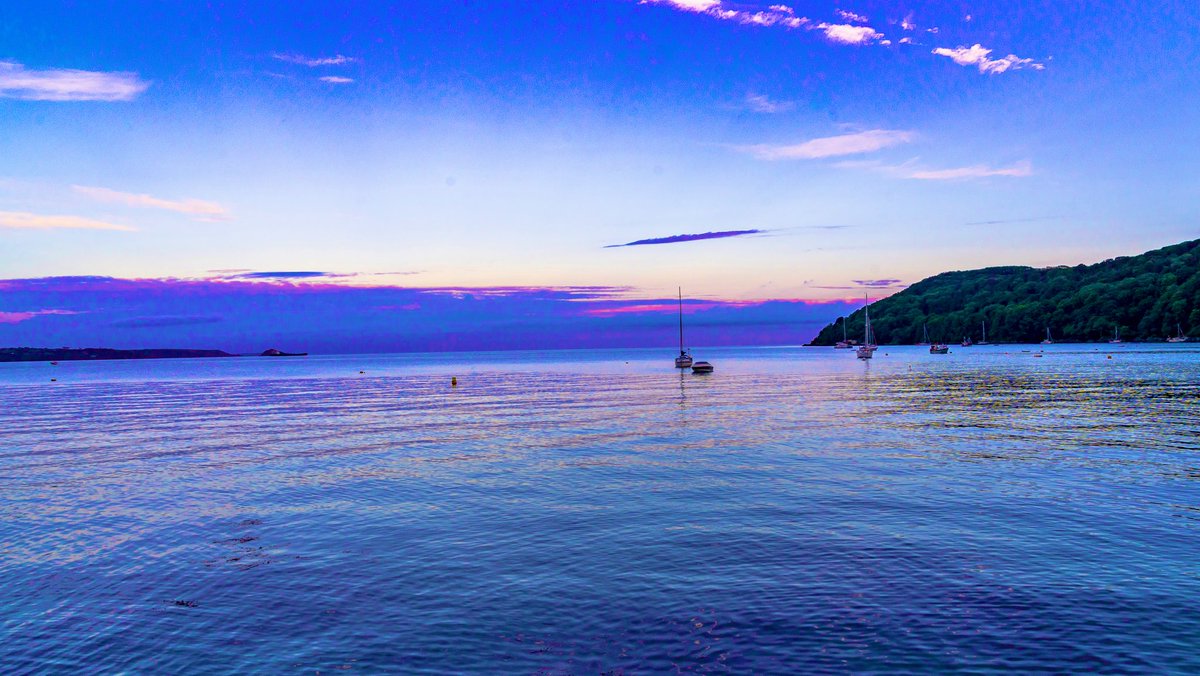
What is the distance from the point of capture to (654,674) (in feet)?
35.9

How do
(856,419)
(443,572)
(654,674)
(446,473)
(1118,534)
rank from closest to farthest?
(654,674) < (443,572) < (1118,534) < (446,473) < (856,419)

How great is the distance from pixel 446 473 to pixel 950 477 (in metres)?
20.4

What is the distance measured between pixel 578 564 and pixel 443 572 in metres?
3.17

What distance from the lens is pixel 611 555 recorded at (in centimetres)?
1741

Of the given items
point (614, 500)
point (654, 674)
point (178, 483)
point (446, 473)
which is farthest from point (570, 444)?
point (654, 674)

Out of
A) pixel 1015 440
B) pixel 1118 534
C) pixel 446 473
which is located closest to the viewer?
pixel 1118 534

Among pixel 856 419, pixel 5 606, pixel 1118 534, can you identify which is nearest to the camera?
pixel 5 606

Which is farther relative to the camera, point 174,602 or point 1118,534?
point 1118,534

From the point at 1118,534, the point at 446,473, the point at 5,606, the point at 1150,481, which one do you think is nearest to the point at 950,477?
the point at 1150,481

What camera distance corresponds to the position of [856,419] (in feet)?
161

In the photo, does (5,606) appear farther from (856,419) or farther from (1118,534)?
(856,419)

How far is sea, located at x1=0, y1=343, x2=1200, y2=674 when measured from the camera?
1197 cm

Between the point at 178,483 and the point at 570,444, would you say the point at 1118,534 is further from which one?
the point at 178,483

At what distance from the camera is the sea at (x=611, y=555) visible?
1197 cm
